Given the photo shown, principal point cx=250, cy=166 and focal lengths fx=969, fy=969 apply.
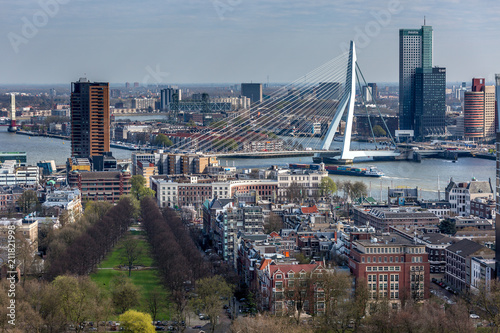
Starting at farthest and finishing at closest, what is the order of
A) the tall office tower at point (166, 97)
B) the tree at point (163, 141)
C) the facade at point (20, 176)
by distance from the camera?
the tall office tower at point (166, 97)
the tree at point (163, 141)
the facade at point (20, 176)

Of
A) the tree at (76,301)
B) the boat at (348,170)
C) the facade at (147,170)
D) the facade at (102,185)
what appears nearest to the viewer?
the tree at (76,301)

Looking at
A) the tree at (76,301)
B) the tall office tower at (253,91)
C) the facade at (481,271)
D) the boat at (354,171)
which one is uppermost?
the tall office tower at (253,91)

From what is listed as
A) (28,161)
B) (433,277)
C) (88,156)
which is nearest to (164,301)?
(433,277)

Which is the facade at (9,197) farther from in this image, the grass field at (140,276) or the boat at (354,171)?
the boat at (354,171)

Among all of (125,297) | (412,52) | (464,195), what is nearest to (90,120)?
(464,195)

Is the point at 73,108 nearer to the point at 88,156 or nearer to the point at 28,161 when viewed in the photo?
the point at 88,156

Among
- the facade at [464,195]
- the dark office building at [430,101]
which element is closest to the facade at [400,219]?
the facade at [464,195]
